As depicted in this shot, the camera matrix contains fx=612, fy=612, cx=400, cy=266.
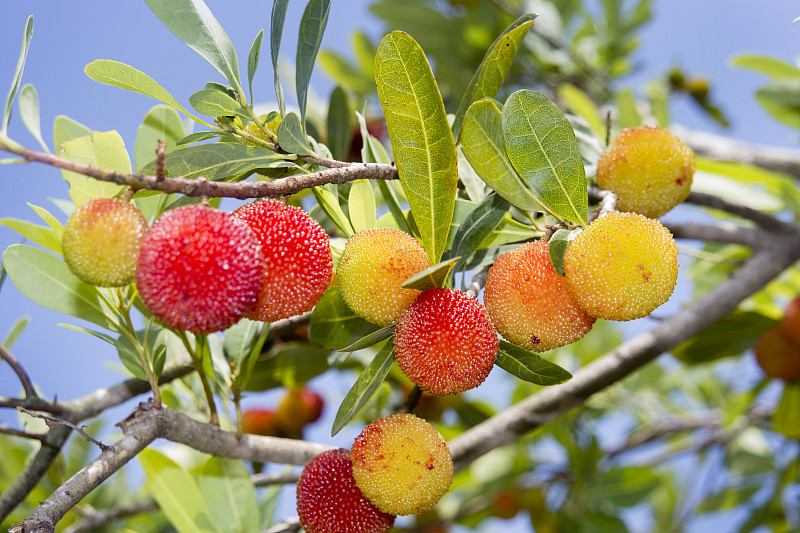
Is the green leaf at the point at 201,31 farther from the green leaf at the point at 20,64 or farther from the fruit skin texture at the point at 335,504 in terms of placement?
the fruit skin texture at the point at 335,504

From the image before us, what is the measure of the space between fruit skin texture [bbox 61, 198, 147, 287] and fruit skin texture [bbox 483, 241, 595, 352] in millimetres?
437

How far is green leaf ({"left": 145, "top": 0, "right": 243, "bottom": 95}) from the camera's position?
80 centimetres

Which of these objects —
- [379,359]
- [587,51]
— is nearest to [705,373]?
[587,51]

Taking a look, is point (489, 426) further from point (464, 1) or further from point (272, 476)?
point (464, 1)

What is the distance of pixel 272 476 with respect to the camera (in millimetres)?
1399

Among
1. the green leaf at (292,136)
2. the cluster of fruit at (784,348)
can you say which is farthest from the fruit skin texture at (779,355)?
the green leaf at (292,136)

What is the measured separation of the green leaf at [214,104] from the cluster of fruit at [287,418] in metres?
1.52

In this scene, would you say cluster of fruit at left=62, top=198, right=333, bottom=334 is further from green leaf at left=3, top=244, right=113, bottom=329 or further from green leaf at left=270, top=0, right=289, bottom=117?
green leaf at left=3, top=244, right=113, bottom=329

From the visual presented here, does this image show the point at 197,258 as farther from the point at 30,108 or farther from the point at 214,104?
the point at 30,108

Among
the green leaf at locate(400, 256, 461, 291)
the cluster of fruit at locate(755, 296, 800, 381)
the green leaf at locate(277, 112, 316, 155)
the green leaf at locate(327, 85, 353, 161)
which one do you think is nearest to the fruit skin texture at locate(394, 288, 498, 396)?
the green leaf at locate(400, 256, 461, 291)

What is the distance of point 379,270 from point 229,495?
714 millimetres

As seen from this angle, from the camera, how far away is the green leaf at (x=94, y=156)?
2.94 feet

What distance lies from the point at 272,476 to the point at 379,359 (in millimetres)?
716

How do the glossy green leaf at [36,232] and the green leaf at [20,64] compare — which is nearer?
the green leaf at [20,64]
